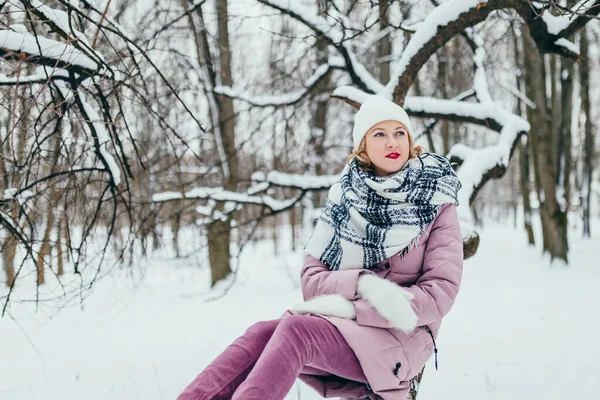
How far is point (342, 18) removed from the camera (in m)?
3.11

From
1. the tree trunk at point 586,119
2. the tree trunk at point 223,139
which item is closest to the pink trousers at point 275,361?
the tree trunk at point 223,139

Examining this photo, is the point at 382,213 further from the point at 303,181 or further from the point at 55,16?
the point at 303,181

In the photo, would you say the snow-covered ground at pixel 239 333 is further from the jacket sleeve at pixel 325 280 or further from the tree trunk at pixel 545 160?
the tree trunk at pixel 545 160

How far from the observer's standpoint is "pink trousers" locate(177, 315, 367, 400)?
149 centimetres

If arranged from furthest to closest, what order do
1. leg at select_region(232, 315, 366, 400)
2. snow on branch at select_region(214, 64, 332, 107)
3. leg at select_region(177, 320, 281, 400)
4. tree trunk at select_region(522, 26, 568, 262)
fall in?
1. tree trunk at select_region(522, 26, 568, 262)
2. snow on branch at select_region(214, 64, 332, 107)
3. leg at select_region(177, 320, 281, 400)
4. leg at select_region(232, 315, 366, 400)

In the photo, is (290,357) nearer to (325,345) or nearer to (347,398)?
(325,345)

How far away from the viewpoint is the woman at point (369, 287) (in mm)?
1618

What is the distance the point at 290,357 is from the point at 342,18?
236cm

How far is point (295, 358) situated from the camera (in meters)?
1.55

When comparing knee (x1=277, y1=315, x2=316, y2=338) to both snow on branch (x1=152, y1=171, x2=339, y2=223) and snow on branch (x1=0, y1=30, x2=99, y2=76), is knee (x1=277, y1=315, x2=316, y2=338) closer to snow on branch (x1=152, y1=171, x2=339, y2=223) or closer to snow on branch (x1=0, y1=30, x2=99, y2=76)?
snow on branch (x1=0, y1=30, x2=99, y2=76)

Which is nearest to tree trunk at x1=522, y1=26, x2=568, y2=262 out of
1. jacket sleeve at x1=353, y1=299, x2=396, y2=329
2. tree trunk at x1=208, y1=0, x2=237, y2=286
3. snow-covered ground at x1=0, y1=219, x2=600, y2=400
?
snow-covered ground at x1=0, y1=219, x2=600, y2=400

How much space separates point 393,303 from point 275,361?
0.46 m

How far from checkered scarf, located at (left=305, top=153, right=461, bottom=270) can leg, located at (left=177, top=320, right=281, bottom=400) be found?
0.45m

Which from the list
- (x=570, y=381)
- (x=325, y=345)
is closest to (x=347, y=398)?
(x=325, y=345)
